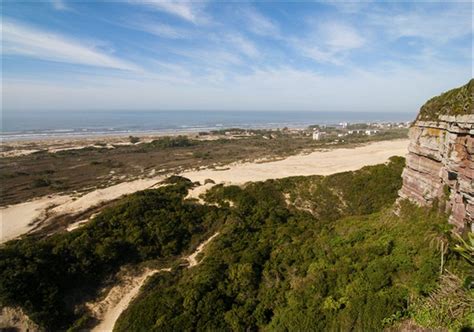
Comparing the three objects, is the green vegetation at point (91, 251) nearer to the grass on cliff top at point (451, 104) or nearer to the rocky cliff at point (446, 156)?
the rocky cliff at point (446, 156)

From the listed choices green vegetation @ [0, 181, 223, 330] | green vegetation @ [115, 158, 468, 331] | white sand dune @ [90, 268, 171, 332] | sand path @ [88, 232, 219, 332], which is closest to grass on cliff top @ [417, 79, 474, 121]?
green vegetation @ [115, 158, 468, 331]

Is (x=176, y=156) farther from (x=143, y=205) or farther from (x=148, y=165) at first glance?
(x=143, y=205)

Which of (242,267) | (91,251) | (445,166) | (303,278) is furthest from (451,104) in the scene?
(91,251)

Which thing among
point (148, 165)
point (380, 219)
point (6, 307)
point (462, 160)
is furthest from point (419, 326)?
point (148, 165)

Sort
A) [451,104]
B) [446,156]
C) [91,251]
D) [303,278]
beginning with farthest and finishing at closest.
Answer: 1. [91,251]
2. [303,278]
3. [451,104]
4. [446,156]

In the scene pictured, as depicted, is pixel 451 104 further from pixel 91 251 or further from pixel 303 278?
pixel 91 251

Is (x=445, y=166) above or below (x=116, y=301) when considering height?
above
